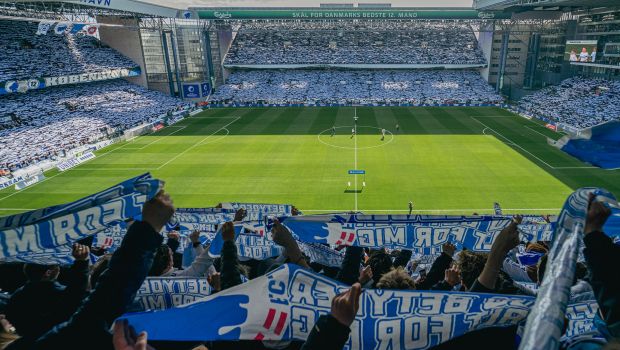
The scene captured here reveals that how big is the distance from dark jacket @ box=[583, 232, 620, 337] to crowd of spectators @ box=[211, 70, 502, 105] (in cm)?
6190

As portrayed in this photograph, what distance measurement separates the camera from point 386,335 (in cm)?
353

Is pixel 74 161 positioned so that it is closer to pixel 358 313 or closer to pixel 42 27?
pixel 42 27

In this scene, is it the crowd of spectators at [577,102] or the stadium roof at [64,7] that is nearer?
the stadium roof at [64,7]

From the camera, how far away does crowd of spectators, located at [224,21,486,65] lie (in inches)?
3007

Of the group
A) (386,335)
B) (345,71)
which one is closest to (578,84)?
(345,71)

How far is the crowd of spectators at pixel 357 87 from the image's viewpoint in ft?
212

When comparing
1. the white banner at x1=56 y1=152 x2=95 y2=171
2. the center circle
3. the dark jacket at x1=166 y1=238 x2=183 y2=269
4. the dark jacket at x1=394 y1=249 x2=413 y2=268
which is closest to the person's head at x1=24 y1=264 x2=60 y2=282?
the dark jacket at x1=166 y1=238 x2=183 y2=269

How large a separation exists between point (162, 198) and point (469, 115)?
55.6m

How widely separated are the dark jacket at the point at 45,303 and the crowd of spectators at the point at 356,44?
252ft

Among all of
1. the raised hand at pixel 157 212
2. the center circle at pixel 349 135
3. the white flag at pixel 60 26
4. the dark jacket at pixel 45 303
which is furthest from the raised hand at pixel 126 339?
the white flag at pixel 60 26

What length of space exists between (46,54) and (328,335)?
6384 cm

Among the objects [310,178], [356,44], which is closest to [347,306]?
[310,178]

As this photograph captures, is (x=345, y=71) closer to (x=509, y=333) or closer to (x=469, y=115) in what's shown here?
(x=469, y=115)

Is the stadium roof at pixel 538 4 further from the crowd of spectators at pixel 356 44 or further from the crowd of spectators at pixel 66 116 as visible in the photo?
the crowd of spectators at pixel 66 116
